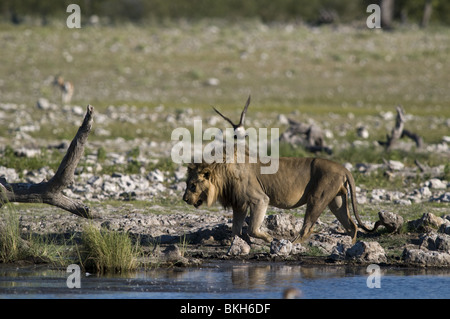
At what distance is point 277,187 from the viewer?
11.6 m

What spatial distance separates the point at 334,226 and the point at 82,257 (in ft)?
13.0

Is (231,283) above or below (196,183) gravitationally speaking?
below

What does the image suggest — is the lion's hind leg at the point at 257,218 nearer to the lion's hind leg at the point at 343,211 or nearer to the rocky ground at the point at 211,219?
the rocky ground at the point at 211,219

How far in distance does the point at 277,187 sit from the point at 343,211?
3.08 feet

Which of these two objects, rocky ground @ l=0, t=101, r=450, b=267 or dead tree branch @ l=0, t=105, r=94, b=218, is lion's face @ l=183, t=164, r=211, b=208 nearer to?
rocky ground @ l=0, t=101, r=450, b=267

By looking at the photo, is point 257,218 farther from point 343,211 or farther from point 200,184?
point 343,211

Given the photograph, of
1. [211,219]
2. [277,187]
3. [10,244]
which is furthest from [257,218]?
[10,244]

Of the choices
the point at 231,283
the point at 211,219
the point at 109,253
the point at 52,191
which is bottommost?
the point at 231,283

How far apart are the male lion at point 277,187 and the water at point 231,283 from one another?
89 cm

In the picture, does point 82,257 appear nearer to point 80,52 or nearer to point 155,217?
point 155,217

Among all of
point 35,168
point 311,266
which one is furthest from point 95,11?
point 311,266

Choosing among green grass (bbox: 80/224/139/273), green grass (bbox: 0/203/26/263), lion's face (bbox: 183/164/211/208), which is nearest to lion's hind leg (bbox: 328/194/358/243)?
lion's face (bbox: 183/164/211/208)

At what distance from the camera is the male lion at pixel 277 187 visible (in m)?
11.5
